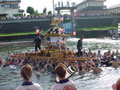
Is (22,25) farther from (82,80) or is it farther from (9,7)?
(82,80)

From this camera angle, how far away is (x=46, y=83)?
53.2 ft

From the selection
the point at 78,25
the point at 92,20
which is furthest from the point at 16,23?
the point at 92,20

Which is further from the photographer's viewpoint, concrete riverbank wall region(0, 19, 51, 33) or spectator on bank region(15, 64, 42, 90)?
concrete riverbank wall region(0, 19, 51, 33)

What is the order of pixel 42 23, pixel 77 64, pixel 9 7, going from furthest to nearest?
pixel 9 7 → pixel 42 23 → pixel 77 64

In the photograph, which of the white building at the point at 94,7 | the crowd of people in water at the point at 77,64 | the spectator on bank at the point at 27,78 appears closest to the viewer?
the spectator on bank at the point at 27,78

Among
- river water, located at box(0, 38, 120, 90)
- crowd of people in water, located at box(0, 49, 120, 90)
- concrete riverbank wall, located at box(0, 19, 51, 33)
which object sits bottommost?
river water, located at box(0, 38, 120, 90)

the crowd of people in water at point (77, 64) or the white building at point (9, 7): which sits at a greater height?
the white building at point (9, 7)

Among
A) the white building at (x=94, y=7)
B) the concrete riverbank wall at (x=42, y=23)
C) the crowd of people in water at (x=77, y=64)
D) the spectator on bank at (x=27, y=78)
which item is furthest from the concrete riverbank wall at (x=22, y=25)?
the spectator on bank at (x=27, y=78)

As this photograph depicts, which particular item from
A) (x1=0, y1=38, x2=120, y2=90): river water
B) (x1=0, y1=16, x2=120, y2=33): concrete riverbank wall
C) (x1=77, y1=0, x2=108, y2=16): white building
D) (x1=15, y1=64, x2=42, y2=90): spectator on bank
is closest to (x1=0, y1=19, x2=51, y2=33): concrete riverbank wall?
(x1=0, y1=16, x2=120, y2=33): concrete riverbank wall

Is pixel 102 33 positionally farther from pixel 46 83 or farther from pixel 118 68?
pixel 46 83

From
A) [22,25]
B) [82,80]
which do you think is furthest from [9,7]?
[82,80]

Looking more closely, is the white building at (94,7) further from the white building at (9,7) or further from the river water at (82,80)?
the river water at (82,80)

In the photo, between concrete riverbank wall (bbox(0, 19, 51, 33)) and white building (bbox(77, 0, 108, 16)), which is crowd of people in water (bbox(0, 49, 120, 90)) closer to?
concrete riverbank wall (bbox(0, 19, 51, 33))

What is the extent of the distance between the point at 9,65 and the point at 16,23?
4038 centimetres
